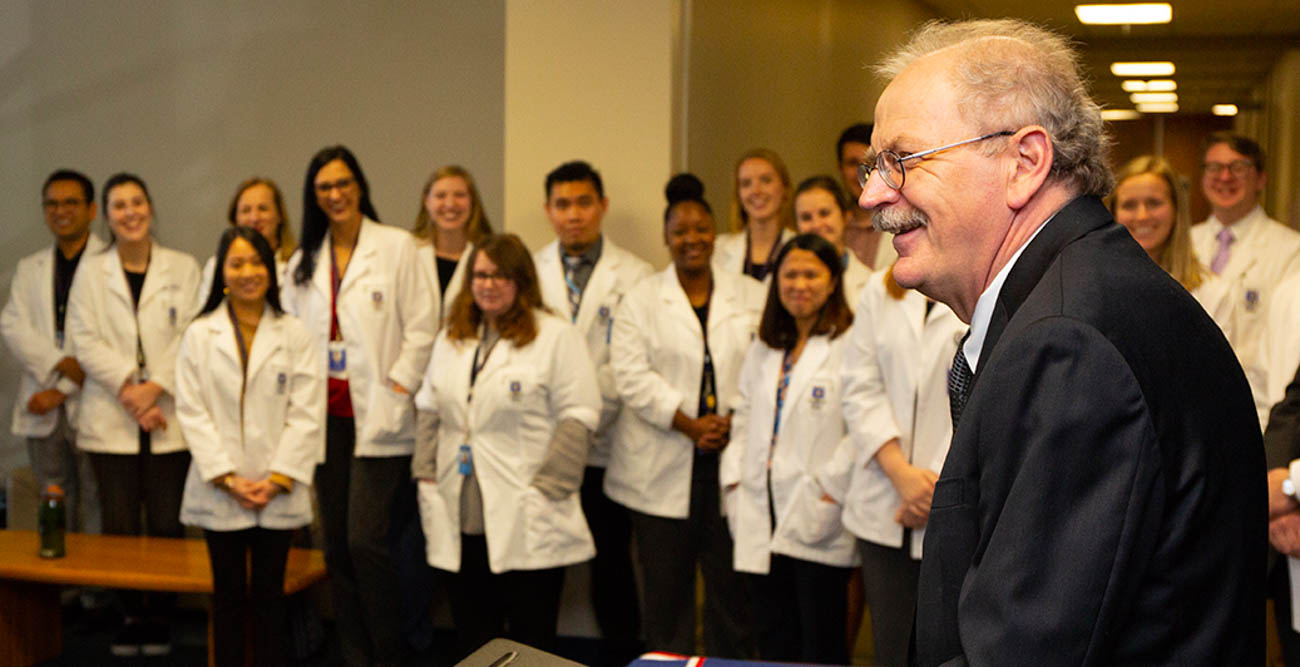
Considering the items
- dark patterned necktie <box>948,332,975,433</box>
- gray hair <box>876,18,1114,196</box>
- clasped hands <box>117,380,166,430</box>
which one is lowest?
clasped hands <box>117,380,166,430</box>

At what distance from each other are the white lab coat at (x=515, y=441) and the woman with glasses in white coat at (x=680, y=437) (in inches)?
9.3

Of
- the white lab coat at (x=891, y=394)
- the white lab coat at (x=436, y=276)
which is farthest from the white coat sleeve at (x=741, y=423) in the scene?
the white lab coat at (x=436, y=276)

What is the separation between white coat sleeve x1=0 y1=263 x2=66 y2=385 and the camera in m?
4.65

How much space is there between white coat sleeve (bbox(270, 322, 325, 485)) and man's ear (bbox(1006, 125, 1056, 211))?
9.52 feet

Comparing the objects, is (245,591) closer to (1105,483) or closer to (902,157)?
A: (902,157)

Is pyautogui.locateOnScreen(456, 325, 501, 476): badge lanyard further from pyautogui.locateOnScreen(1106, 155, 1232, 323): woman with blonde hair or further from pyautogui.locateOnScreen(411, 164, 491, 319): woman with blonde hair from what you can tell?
pyautogui.locateOnScreen(1106, 155, 1232, 323): woman with blonde hair

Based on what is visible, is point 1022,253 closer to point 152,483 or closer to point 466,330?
point 466,330

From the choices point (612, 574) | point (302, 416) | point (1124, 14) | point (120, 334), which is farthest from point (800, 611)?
point (1124, 14)

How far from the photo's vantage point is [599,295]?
418cm

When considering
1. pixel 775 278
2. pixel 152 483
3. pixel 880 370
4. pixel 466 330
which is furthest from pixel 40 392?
pixel 880 370

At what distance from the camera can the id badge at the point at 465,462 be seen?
11.9ft

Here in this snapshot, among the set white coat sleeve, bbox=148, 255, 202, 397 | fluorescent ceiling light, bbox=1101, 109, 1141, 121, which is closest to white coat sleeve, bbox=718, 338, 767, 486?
white coat sleeve, bbox=148, 255, 202, 397

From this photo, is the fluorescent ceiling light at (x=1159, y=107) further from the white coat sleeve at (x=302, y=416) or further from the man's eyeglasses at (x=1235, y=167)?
the white coat sleeve at (x=302, y=416)

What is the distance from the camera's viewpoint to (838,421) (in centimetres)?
333
